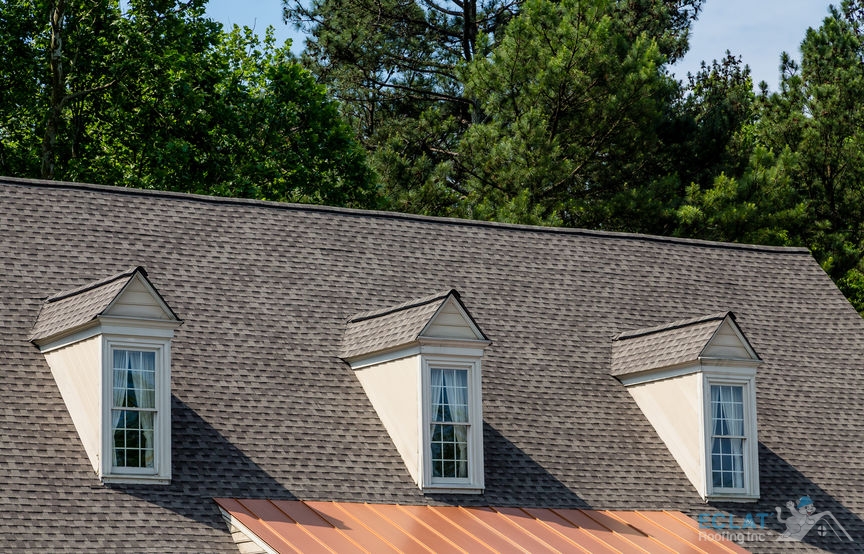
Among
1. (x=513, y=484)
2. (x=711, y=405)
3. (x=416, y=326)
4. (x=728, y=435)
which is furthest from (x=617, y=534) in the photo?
(x=416, y=326)

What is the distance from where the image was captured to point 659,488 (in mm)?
20312

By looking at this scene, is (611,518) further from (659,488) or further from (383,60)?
(383,60)

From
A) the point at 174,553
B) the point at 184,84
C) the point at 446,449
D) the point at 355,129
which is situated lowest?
the point at 174,553

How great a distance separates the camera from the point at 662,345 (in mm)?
21500

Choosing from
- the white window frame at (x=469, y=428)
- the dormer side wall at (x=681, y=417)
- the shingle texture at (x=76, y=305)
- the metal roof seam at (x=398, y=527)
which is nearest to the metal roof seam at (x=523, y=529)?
the white window frame at (x=469, y=428)

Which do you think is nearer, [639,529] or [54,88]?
[639,529]

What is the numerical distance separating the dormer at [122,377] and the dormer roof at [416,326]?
3.28m

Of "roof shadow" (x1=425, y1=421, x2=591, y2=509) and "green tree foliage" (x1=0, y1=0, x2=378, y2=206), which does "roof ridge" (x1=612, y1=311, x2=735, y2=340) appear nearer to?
"roof shadow" (x1=425, y1=421, x2=591, y2=509)

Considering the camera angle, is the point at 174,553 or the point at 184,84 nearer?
the point at 174,553

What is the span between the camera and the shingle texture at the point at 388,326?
748 inches

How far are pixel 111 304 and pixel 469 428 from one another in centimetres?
520

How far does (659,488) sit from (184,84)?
2196cm

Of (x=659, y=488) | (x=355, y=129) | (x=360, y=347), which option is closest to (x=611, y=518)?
(x=659, y=488)
